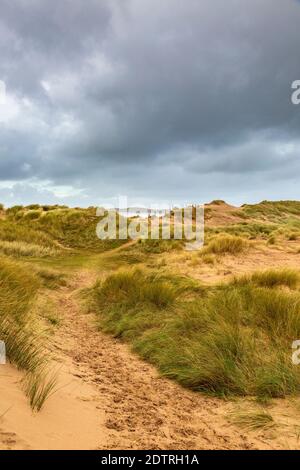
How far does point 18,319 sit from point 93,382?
1.43 m

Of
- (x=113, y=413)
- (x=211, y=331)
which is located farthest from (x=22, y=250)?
(x=113, y=413)

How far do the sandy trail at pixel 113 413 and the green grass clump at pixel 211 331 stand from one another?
0.31 meters

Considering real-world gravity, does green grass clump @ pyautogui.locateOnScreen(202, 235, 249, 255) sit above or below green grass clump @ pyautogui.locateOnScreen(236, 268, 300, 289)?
above

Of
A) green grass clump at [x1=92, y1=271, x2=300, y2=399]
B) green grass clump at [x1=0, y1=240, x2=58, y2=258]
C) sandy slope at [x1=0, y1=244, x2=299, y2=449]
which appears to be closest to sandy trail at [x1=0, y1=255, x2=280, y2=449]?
sandy slope at [x1=0, y1=244, x2=299, y2=449]

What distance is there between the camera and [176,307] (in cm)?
781

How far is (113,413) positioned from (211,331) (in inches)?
81.8

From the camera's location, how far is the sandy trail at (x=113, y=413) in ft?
10.6

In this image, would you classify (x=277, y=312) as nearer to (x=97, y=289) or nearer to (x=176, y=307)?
(x=176, y=307)

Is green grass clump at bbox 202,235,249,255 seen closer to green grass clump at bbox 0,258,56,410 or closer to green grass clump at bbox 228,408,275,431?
green grass clump at bbox 0,258,56,410

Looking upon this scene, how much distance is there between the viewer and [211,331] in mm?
5758

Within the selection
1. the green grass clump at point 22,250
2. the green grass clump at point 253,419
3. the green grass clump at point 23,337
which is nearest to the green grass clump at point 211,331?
the green grass clump at point 253,419

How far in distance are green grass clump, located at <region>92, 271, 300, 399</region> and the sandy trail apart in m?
0.31

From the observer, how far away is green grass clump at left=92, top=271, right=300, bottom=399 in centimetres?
469

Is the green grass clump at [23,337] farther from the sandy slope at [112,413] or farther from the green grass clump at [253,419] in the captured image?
the green grass clump at [253,419]
